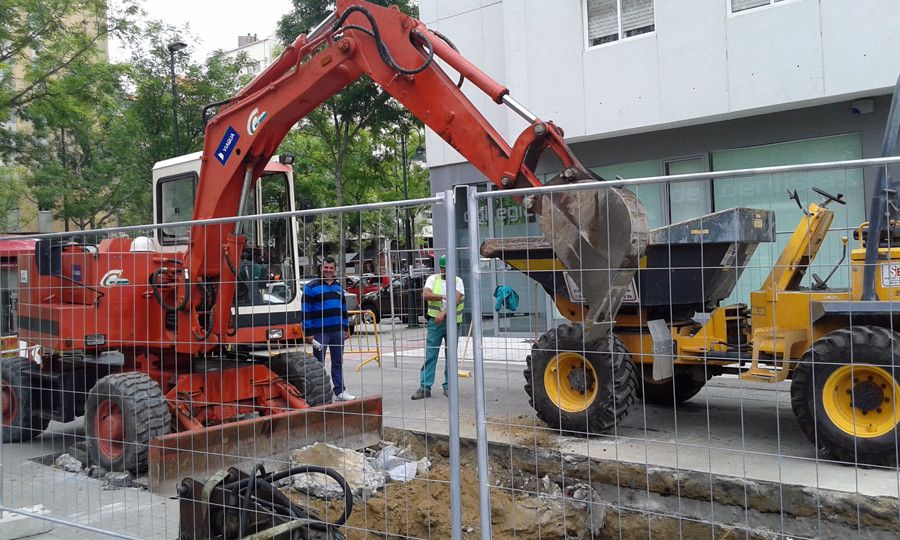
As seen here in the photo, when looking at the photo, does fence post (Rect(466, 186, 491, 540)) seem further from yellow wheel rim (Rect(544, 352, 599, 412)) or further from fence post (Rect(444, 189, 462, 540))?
yellow wheel rim (Rect(544, 352, 599, 412))

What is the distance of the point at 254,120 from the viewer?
6.95 metres

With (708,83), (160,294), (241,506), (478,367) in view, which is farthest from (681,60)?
(241,506)

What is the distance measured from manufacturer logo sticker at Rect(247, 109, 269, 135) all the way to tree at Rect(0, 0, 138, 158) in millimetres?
10933

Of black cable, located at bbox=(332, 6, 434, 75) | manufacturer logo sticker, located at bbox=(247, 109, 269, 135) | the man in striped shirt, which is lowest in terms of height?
the man in striped shirt

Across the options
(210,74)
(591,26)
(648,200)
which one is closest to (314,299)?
(648,200)

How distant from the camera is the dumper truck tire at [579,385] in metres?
5.20

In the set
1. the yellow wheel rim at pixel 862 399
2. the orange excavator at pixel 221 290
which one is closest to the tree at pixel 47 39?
the orange excavator at pixel 221 290

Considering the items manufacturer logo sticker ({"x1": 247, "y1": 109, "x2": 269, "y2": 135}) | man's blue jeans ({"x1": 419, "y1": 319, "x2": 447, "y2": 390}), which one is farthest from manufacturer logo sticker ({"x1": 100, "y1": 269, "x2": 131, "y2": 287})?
man's blue jeans ({"x1": 419, "y1": 319, "x2": 447, "y2": 390})

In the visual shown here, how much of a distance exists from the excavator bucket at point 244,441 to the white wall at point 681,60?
819 centimetres

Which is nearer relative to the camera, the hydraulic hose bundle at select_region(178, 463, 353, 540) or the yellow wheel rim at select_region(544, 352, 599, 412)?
the hydraulic hose bundle at select_region(178, 463, 353, 540)

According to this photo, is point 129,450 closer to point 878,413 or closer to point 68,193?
point 878,413

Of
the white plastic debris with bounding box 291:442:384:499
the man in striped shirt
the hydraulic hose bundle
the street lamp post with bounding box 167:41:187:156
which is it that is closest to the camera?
the hydraulic hose bundle

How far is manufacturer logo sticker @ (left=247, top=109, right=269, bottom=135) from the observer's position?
6.90 meters

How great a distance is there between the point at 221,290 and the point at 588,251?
136 inches
